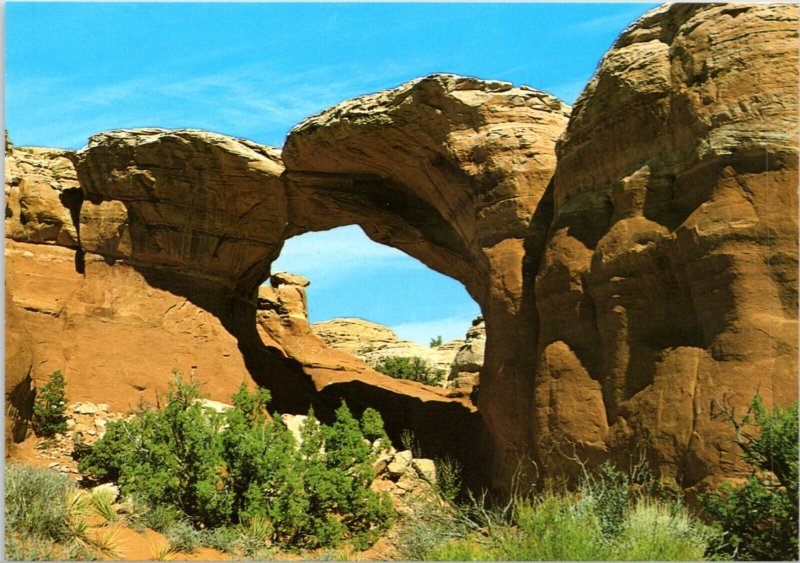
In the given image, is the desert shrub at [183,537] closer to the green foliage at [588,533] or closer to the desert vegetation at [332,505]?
the desert vegetation at [332,505]

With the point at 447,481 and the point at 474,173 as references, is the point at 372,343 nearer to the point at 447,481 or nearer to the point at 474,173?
the point at 474,173

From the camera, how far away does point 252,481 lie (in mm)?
16672

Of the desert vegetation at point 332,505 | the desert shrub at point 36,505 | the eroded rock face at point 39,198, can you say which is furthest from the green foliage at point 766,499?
the eroded rock face at point 39,198

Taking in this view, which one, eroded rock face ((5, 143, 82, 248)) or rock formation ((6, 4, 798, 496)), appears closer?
rock formation ((6, 4, 798, 496))

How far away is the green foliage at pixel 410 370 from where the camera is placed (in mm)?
35744

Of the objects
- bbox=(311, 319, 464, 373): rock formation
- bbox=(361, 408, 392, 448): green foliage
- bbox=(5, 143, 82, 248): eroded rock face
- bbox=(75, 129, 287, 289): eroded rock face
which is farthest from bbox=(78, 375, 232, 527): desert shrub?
bbox=(311, 319, 464, 373): rock formation

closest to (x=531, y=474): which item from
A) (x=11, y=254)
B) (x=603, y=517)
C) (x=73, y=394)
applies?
(x=603, y=517)


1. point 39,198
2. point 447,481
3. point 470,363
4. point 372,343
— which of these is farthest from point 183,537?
point 372,343

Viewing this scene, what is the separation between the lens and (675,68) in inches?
595

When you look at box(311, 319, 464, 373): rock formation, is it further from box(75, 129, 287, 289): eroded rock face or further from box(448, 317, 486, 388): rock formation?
box(75, 129, 287, 289): eroded rock face

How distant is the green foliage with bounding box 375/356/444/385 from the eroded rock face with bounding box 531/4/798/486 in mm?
18130

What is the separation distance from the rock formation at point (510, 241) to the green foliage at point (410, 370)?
423cm

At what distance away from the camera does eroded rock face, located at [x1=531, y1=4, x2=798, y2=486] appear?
13.5 meters

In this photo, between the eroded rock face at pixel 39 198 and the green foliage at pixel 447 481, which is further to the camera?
the eroded rock face at pixel 39 198
